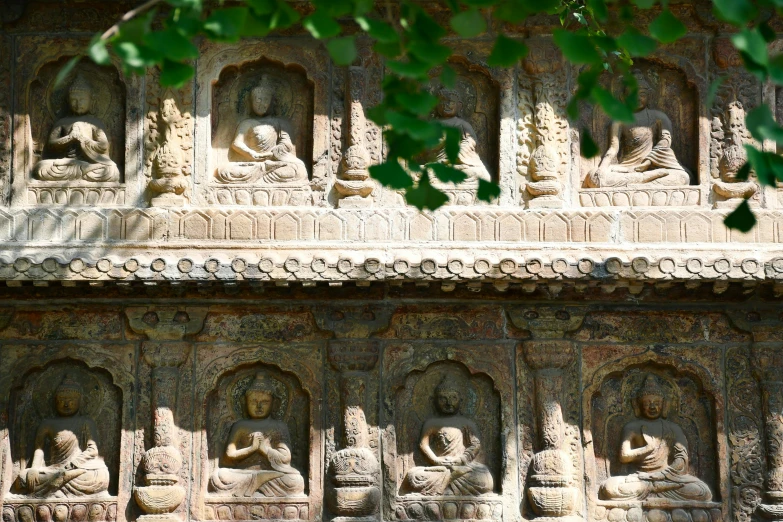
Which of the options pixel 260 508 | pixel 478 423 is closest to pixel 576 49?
pixel 478 423

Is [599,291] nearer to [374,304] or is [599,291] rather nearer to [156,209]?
[374,304]

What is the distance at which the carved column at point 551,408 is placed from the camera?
11461mm

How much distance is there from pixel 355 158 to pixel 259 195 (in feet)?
3.04

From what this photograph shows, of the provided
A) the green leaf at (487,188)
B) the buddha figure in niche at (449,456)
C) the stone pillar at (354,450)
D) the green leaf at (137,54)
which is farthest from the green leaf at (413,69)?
the buddha figure in niche at (449,456)

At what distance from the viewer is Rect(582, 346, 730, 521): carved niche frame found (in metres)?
11.7

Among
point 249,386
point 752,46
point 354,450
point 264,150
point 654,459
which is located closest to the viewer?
point 752,46

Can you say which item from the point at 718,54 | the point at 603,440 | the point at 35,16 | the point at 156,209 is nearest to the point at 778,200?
the point at 718,54

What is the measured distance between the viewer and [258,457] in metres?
11.8

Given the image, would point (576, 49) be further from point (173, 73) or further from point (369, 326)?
point (369, 326)

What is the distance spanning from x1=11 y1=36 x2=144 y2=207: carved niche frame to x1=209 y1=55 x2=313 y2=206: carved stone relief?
737 millimetres

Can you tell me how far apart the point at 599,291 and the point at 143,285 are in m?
3.91

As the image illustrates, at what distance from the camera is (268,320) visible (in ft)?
39.0

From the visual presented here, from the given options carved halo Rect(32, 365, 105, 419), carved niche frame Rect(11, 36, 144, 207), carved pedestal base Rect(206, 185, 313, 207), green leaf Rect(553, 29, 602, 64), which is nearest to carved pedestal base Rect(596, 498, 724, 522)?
carved pedestal base Rect(206, 185, 313, 207)

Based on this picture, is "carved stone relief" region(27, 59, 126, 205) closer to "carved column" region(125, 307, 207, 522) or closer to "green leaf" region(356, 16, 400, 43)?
"carved column" region(125, 307, 207, 522)
